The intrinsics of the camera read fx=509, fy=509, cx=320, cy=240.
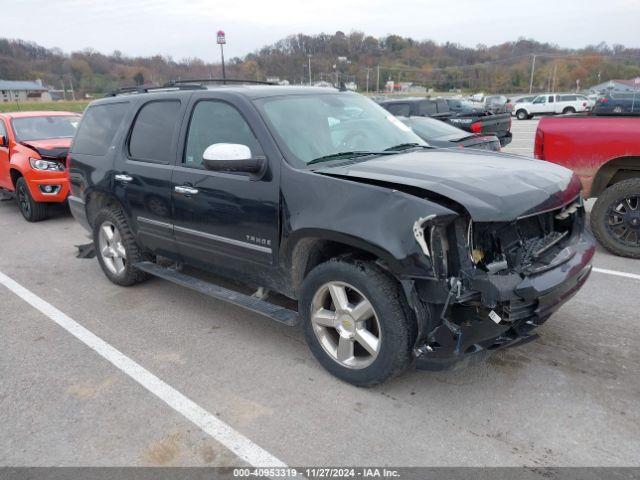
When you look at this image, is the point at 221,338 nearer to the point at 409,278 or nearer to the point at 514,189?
the point at 409,278

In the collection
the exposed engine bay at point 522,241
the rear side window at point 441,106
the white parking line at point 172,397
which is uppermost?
the rear side window at point 441,106

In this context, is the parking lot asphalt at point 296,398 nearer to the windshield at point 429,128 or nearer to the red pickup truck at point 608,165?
the red pickup truck at point 608,165

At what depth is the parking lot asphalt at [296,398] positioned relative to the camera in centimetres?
268

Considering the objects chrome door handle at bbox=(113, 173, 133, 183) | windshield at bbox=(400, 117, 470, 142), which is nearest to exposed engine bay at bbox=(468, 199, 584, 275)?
chrome door handle at bbox=(113, 173, 133, 183)

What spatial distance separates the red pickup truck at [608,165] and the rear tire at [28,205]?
25.0ft

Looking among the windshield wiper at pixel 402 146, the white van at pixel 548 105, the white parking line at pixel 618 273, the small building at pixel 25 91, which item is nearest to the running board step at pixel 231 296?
the windshield wiper at pixel 402 146

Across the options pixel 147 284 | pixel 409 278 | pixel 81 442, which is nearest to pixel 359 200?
pixel 409 278

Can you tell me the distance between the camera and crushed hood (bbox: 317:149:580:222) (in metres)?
2.74

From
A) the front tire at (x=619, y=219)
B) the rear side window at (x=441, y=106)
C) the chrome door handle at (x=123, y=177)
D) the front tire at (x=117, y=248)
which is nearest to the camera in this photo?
the chrome door handle at (x=123, y=177)

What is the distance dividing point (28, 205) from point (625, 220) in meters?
8.60

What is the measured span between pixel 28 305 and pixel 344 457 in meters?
3.65

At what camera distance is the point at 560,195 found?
3160 mm

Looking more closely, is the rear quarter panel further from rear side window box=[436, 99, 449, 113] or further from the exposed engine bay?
rear side window box=[436, 99, 449, 113]

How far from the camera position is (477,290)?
2.70 metres
